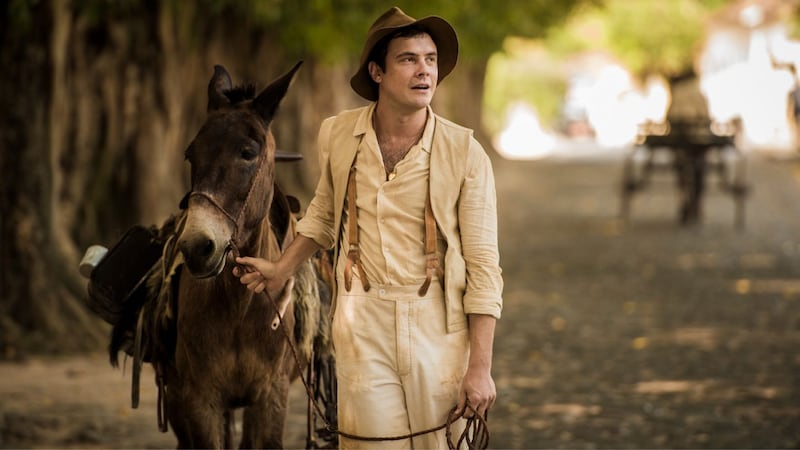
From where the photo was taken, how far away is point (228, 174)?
215 inches

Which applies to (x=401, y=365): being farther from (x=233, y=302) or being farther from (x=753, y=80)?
(x=753, y=80)

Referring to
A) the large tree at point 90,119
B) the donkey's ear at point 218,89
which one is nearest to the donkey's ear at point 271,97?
the donkey's ear at point 218,89

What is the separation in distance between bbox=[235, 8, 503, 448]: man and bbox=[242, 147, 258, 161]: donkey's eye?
590 mm

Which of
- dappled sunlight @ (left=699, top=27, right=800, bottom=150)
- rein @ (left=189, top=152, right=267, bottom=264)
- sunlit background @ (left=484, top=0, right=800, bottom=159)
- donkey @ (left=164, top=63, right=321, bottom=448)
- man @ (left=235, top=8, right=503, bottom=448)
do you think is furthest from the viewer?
dappled sunlight @ (left=699, top=27, right=800, bottom=150)

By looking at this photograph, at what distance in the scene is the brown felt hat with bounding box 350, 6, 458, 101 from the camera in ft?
16.4

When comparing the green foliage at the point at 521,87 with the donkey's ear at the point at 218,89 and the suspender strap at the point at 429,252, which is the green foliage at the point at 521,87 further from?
the suspender strap at the point at 429,252

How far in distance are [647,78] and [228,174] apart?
2799 inches

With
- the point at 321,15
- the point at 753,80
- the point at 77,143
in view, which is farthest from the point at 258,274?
the point at 753,80

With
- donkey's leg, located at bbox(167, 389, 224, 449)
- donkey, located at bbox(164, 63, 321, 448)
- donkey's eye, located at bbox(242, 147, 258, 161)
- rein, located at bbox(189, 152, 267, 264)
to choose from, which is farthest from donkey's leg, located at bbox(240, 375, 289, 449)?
donkey's eye, located at bbox(242, 147, 258, 161)

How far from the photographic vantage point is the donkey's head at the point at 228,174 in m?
5.24

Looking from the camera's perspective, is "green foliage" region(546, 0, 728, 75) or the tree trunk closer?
the tree trunk

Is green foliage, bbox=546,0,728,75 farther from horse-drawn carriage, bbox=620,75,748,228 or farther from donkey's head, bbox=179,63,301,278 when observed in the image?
donkey's head, bbox=179,63,301,278

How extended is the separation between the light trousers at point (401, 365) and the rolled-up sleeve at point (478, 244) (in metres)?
0.13

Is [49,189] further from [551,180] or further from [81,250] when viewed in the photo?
[551,180]
